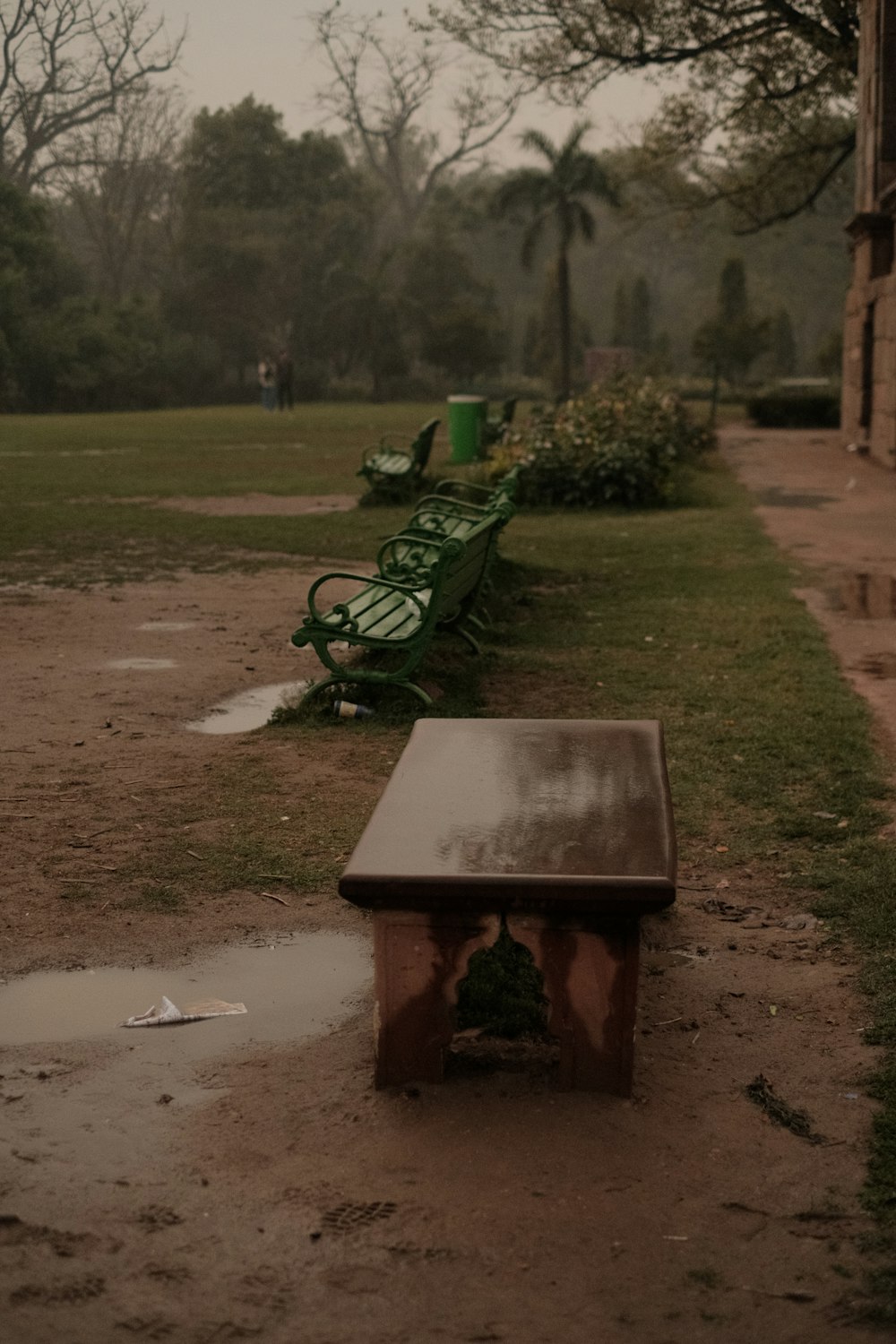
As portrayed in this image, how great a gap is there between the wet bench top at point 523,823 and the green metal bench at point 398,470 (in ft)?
36.9

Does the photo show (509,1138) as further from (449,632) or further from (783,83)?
(783,83)

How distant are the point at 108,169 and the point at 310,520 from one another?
168ft

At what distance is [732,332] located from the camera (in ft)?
134

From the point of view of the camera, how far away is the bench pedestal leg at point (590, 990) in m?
3.23

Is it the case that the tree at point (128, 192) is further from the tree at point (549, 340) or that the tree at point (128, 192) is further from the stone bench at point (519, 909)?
the stone bench at point (519, 909)

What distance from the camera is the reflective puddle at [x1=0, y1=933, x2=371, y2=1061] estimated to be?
363cm

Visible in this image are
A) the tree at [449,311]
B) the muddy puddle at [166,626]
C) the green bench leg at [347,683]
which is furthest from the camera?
the tree at [449,311]

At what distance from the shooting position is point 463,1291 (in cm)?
258

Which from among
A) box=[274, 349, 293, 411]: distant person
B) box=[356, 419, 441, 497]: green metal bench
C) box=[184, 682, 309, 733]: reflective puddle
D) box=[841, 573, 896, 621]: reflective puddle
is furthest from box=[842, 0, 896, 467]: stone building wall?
box=[274, 349, 293, 411]: distant person

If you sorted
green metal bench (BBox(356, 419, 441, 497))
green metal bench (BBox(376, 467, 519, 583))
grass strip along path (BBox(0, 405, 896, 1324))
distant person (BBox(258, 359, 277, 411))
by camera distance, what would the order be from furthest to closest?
distant person (BBox(258, 359, 277, 411)) → green metal bench (BBox(356, 419, 441, 497)) → green metal bench (BBox(376, 467, 519, 583)) → grass strip along path (BBox(0, 405, 896, 1324))

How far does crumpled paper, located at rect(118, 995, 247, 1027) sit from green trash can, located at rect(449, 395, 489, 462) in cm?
1680

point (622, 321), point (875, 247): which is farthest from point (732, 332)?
point (875, 247)

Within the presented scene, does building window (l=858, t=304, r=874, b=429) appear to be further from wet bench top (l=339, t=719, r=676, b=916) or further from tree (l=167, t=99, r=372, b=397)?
tree (l=167, t=99, r=372, b=397)

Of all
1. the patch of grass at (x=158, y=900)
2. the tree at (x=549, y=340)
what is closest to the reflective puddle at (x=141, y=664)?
the patch of grass at (x=158, y=900)
